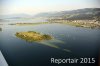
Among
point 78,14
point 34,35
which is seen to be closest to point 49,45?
point 34,35

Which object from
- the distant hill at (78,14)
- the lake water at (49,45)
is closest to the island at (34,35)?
the lake water at (49,45)

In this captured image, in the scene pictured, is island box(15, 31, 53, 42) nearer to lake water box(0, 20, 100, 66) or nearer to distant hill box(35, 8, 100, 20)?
lake water box(0, 20, 100, 66)

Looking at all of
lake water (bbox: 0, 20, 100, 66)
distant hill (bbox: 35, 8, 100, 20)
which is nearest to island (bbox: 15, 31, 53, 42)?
lake water (bbox: 0, 20, 100, 66)

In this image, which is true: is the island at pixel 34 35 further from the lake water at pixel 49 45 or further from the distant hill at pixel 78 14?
the distant hill at pixel 78 14

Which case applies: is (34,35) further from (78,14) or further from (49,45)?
(78,14)

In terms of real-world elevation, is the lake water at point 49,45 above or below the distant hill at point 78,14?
below

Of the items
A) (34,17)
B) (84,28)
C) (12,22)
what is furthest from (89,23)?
(12,22)
